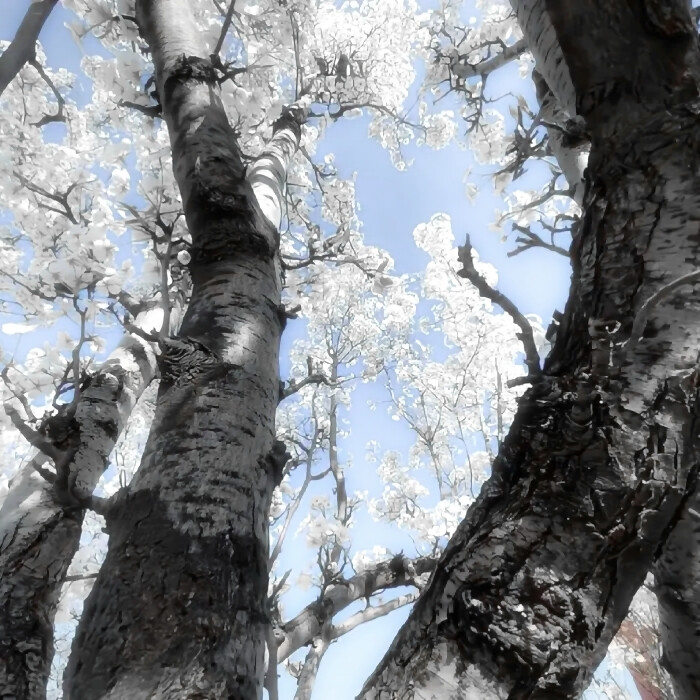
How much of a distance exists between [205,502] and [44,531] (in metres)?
1.33

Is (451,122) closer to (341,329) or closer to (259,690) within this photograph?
(341,329)

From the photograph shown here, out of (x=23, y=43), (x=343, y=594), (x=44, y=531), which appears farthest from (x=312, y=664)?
(x=23, y=43)

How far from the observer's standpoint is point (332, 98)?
17.1ft

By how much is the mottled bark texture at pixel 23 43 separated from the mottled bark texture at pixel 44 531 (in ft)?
3.01

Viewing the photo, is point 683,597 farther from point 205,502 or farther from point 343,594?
point 343,594

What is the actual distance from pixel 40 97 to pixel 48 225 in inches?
93.6

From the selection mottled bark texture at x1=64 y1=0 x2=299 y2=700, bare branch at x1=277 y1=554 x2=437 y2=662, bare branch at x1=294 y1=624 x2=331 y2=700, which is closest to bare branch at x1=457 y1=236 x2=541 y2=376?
mottled bark texture at x1=64 y1=0 x2=299 y2=700

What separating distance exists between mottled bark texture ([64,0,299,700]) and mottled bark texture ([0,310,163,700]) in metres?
0.25

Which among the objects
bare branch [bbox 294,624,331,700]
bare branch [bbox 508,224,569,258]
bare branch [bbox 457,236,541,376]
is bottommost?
bare branch [bbox 294,624,331,700]

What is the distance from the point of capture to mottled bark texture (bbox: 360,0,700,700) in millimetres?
701

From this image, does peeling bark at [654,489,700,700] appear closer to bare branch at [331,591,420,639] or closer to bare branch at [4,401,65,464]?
bare branch at [4,401,65,464]

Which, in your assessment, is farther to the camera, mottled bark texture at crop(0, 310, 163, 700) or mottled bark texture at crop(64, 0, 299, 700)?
mottled bark texture at crop(0, 310, 163, 700)

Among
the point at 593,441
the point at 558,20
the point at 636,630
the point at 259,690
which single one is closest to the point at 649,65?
the point at 558,20

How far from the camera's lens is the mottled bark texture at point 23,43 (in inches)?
54.1
